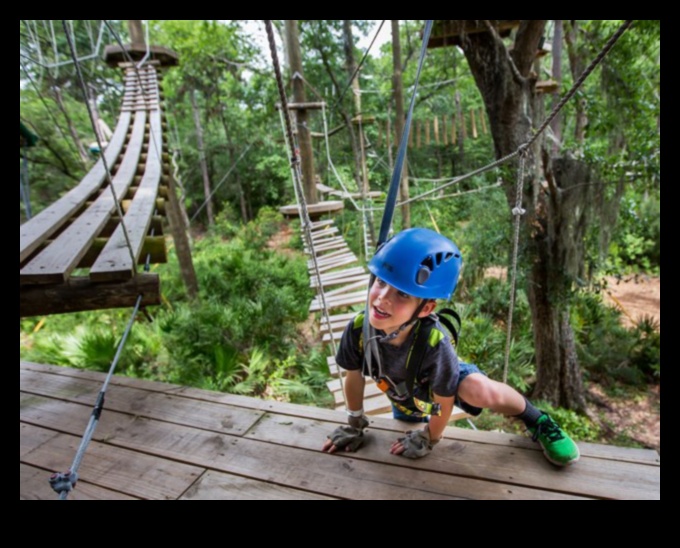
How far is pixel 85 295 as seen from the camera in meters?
1.67

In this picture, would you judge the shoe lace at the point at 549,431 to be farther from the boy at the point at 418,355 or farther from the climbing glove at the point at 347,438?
the climbing glove at the point at 347,438

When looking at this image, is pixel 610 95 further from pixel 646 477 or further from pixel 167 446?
pixel 167 446

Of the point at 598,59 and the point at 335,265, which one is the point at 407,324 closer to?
the point at 598,59

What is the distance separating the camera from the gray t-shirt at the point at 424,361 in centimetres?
119

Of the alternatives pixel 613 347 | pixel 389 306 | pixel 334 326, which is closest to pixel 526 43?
pixel 334 326

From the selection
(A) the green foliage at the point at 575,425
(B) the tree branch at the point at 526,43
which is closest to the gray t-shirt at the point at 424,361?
(B) the tree branch at the point at 526,43

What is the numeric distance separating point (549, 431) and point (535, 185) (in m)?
2.77

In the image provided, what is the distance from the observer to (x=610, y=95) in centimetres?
399

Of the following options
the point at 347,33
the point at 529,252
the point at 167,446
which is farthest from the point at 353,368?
the point at 347,33

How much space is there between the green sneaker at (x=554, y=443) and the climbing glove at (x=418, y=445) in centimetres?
37

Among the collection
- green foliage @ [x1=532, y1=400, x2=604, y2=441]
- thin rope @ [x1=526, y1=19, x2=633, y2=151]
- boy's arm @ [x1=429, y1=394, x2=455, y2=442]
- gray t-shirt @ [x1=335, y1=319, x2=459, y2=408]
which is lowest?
green foliage @ [x1=532, y1=400, x2=604, y2=441]

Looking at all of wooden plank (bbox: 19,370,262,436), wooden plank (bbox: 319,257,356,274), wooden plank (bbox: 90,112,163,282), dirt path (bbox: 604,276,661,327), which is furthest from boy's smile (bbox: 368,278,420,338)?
dirt path (bbox: 604,276,661,327)

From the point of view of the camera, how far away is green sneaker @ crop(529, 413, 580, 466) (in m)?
1.24

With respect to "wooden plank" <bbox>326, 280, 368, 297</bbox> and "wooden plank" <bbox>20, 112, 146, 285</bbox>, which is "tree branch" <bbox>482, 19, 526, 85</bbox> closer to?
"wooden plank" <bbox>326, 280, 368, 297</bbox>
